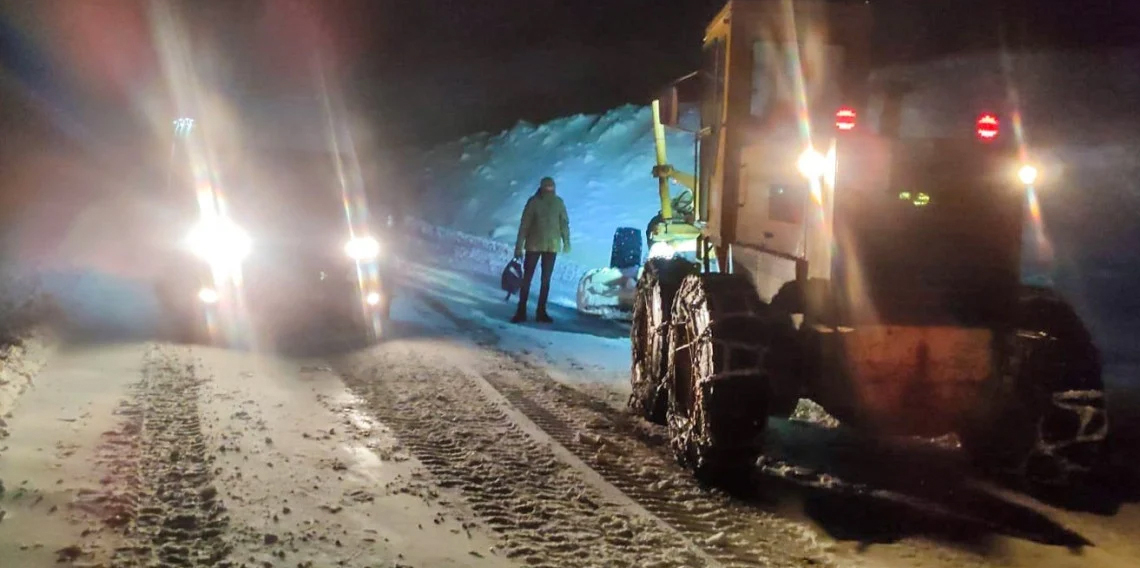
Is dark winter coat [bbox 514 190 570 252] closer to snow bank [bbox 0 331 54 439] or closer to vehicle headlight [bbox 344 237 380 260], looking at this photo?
vehicle headlight [bbox 344 237 380 260]

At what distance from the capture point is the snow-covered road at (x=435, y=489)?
439cm

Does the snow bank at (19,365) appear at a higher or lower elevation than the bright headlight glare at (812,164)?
lower

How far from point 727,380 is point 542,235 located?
7062 millimetres

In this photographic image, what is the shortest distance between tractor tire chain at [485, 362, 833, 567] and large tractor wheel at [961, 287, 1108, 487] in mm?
1659

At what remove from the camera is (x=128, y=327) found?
33.7 ft

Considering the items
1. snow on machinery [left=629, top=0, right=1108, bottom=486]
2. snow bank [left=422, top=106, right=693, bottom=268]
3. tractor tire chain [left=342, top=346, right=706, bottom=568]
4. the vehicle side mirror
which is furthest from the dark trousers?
snow on machinery [left=629, top=0, right=1108, bottom=486]

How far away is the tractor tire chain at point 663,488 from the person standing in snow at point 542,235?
4.12 metres

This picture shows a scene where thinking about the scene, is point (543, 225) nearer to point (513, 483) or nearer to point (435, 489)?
point (513, 483)

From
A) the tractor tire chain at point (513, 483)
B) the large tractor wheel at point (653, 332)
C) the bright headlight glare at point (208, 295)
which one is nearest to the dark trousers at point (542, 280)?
the bright headlight glare at point (208, 295)

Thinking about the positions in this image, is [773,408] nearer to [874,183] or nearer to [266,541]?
[874,183]

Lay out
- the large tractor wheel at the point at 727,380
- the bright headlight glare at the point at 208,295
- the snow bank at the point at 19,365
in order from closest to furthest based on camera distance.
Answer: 1. the large tractor wheel at the point at 727,380
2. the snow bank at the point at 19,365
3. the bright headlight glare at the point at 208,295

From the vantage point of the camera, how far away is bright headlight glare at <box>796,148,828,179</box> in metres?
5.38

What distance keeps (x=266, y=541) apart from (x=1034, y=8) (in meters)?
26.2

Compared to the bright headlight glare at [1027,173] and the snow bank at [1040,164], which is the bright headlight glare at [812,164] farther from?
the snow bank at [1040,164]
